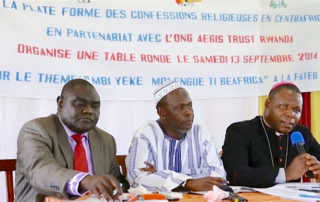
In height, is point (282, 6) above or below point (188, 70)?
above

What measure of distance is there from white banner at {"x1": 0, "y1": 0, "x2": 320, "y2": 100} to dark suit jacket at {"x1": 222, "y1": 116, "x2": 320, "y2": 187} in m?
1.12

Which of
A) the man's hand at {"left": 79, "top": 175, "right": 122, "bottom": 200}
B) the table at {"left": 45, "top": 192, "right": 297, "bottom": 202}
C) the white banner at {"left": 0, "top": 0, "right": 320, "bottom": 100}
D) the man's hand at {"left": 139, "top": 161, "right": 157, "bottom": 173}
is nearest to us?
the man's hand at {"left": 79, "top": 175, "right": 122, "bottom": 200}

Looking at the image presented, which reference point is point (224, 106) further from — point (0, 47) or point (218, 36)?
point (0, 47)

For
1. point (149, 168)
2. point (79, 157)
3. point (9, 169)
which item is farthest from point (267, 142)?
point (9, 169)

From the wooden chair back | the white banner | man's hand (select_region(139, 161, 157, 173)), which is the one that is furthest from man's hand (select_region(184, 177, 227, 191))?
the white banner

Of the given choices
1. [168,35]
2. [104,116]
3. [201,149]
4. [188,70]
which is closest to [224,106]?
[188,70]

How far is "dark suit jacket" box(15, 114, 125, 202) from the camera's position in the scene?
86.4 inches

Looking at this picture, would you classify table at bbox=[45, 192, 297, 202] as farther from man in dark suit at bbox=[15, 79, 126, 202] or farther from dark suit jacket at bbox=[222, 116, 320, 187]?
dark suit jacket at bbox=[222, 116, 320, 187]

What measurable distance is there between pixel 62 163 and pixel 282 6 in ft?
9.60

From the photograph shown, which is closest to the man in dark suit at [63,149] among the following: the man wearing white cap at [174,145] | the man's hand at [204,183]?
the man wearing white cap at [174,145]

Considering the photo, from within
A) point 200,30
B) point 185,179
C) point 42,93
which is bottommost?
point 185,179

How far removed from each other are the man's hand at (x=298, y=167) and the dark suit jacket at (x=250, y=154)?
0.08 m

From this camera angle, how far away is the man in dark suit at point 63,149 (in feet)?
7.20

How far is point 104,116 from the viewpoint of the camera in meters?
4.13
